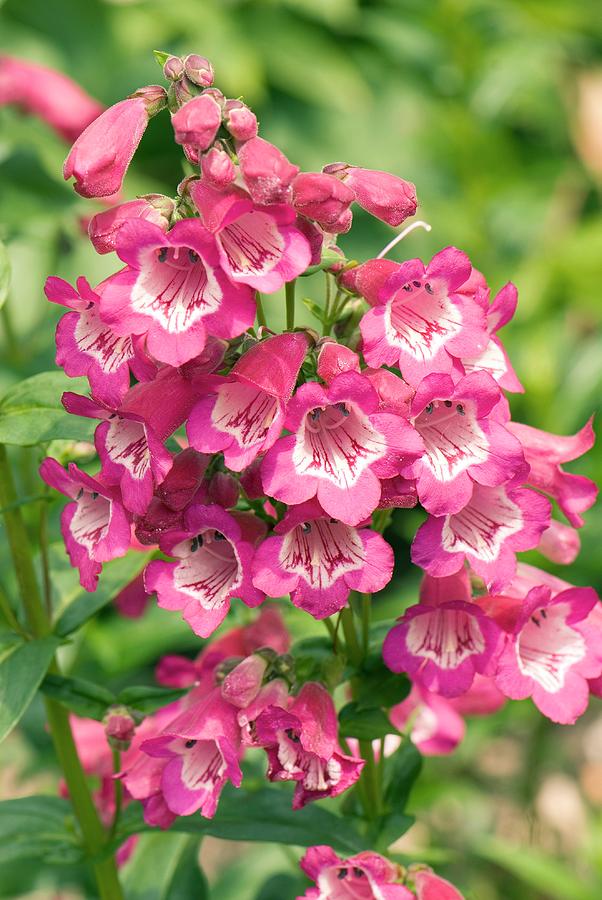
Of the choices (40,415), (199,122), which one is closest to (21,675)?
(40,415)

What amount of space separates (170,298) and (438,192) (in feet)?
12.0

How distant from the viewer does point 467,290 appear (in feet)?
4.75

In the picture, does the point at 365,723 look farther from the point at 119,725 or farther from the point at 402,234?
the point at 402,234

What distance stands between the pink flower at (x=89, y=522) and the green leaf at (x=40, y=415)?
0.25 feet

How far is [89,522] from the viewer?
59.6 inches

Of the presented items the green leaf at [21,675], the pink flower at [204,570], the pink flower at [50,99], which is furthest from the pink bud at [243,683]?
the pink flower at [50,99]

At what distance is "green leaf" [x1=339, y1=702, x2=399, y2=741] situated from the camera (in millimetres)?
1565

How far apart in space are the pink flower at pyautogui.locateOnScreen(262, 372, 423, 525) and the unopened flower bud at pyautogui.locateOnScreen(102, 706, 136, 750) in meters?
0.50

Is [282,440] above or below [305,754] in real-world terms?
above

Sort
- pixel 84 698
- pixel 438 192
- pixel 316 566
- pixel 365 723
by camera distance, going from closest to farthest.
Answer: pixel 316 566
pixel 365 723
pixel 84 698
pixel 438 192

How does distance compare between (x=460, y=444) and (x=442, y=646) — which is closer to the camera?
(x=460, y=444)

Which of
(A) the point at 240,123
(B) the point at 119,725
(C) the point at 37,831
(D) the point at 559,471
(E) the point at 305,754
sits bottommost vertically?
(C) the point at 37,831

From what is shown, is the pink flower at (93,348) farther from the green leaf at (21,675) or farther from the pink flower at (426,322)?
the green leaf at (21,675)

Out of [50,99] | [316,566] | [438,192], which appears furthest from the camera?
[438,192]
